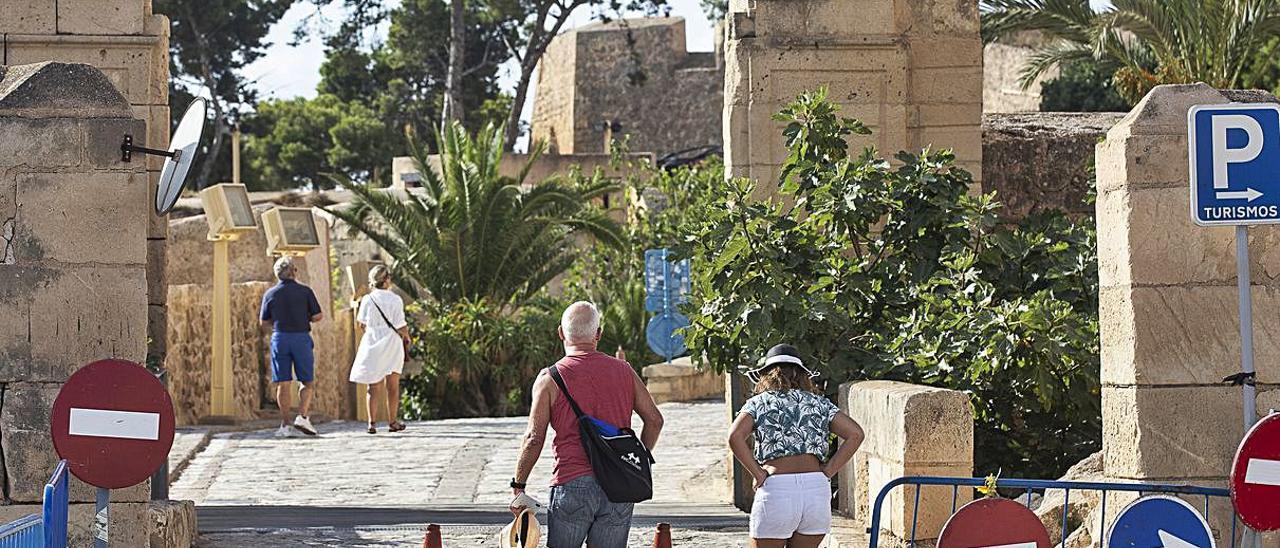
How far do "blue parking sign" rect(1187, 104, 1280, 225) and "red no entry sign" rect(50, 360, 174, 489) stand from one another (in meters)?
3.79

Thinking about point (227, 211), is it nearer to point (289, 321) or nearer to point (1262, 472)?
point (289, 321)

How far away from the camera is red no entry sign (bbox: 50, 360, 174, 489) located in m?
6.45

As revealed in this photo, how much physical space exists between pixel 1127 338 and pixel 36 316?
169 inches

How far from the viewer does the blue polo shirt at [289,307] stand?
15.5 m

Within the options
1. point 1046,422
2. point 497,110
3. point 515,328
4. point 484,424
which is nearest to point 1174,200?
point 1046,422

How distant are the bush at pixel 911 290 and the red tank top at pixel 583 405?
2765 millimetres

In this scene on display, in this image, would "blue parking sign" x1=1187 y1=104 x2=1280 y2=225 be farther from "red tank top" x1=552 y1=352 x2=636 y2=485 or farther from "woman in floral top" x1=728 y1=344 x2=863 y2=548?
"red tank top" x1=552 y1=352 x2=636 y2=485

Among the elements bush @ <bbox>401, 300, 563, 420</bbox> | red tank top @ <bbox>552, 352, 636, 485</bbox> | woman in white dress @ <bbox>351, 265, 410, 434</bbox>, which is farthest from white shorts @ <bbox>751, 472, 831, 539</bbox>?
bush @ <bbox>401, 300, 563, 420</bbox>

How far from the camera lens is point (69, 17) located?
9.99 meters

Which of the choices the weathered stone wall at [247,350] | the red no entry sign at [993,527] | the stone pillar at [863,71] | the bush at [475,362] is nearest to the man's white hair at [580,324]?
the red no entry sign at [993,527]

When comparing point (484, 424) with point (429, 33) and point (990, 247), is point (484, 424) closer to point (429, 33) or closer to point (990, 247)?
point (990, 247)

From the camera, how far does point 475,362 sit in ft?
75.1

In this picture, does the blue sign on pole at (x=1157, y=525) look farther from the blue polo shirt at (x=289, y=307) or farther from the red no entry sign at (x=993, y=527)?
the blue polo shirt at (x=289, y=307)

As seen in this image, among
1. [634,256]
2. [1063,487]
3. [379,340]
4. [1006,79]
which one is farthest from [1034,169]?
[1006,79]
